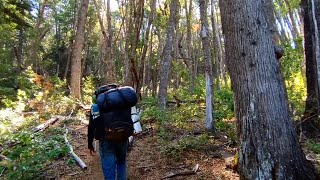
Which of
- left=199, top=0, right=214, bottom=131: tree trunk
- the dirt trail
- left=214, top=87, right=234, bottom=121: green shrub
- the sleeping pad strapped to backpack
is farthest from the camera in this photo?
left=214, top=87, right=234, bottom=121: green shrub

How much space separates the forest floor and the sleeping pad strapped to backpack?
4.91 feet

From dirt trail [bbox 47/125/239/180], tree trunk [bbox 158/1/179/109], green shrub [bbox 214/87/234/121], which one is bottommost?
dirt trail [bbox 47/125/239/180]

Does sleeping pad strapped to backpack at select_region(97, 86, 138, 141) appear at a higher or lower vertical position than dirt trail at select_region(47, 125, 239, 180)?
higher

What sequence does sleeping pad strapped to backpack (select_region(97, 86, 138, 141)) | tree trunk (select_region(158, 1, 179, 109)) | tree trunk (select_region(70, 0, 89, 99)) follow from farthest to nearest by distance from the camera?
tree trunk (select_region(70, 0, 89, 99)) → tree trunk (select_region(158, 1, 179, 109)) → sleeping pad strapped to backpack (select_region(97, 86, 138, 141))

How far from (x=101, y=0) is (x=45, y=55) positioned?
1027 cm

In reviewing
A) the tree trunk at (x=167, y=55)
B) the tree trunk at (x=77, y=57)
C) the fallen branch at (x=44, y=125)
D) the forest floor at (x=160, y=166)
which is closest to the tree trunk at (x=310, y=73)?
the forest floor at (x=160, y=166)

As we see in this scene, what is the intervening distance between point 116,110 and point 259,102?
182cm

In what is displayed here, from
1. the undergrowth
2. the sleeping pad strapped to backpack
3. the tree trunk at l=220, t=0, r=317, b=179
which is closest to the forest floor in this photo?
the undergrowth

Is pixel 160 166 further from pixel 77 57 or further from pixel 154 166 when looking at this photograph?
pixel 77 57

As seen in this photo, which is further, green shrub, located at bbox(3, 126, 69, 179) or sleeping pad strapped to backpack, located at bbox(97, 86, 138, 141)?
green shrub, located at bbox(3, 126, 69, 179)

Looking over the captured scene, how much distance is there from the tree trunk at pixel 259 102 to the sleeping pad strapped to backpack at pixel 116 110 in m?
1.42

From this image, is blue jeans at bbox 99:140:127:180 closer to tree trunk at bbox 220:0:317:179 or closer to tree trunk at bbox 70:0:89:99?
tree trunk at bbox 220:0:317:179

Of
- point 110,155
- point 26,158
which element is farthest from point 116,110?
point 26,158

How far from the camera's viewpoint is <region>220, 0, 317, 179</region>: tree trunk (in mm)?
3977
